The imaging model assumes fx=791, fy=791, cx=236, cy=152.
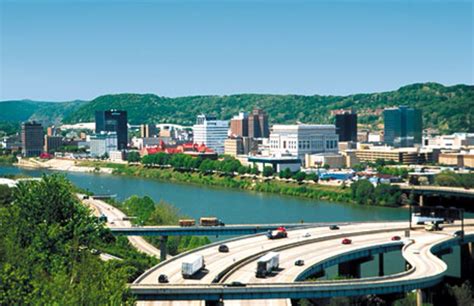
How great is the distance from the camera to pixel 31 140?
74875 millimetres

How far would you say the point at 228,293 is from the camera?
12.0m

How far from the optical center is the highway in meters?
20.5

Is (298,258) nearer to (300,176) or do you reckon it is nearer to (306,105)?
(300,176)

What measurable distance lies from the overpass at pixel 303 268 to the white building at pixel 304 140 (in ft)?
111

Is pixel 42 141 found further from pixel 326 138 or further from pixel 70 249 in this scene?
pixel 70 249

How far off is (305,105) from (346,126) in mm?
46295

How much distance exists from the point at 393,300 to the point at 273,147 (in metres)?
43.1

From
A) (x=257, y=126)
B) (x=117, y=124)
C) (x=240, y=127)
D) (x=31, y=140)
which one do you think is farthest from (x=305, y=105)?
(x=31, y=140)

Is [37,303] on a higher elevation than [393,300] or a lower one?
higher

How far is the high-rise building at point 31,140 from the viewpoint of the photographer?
7469 centimetres

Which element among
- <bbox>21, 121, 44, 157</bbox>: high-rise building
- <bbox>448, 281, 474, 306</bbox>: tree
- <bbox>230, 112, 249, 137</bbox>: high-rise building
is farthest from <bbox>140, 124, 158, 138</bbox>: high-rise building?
<bbox>448, 281, 474, 306</bbox>: tree

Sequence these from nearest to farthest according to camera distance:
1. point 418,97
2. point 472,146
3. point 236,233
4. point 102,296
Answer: point 102,296 < point 236,233 < point 472,146 < point 418,97

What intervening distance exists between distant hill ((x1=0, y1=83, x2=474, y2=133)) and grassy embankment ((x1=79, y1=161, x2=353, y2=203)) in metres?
35.9

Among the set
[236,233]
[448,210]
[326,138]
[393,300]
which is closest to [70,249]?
[393,300]
